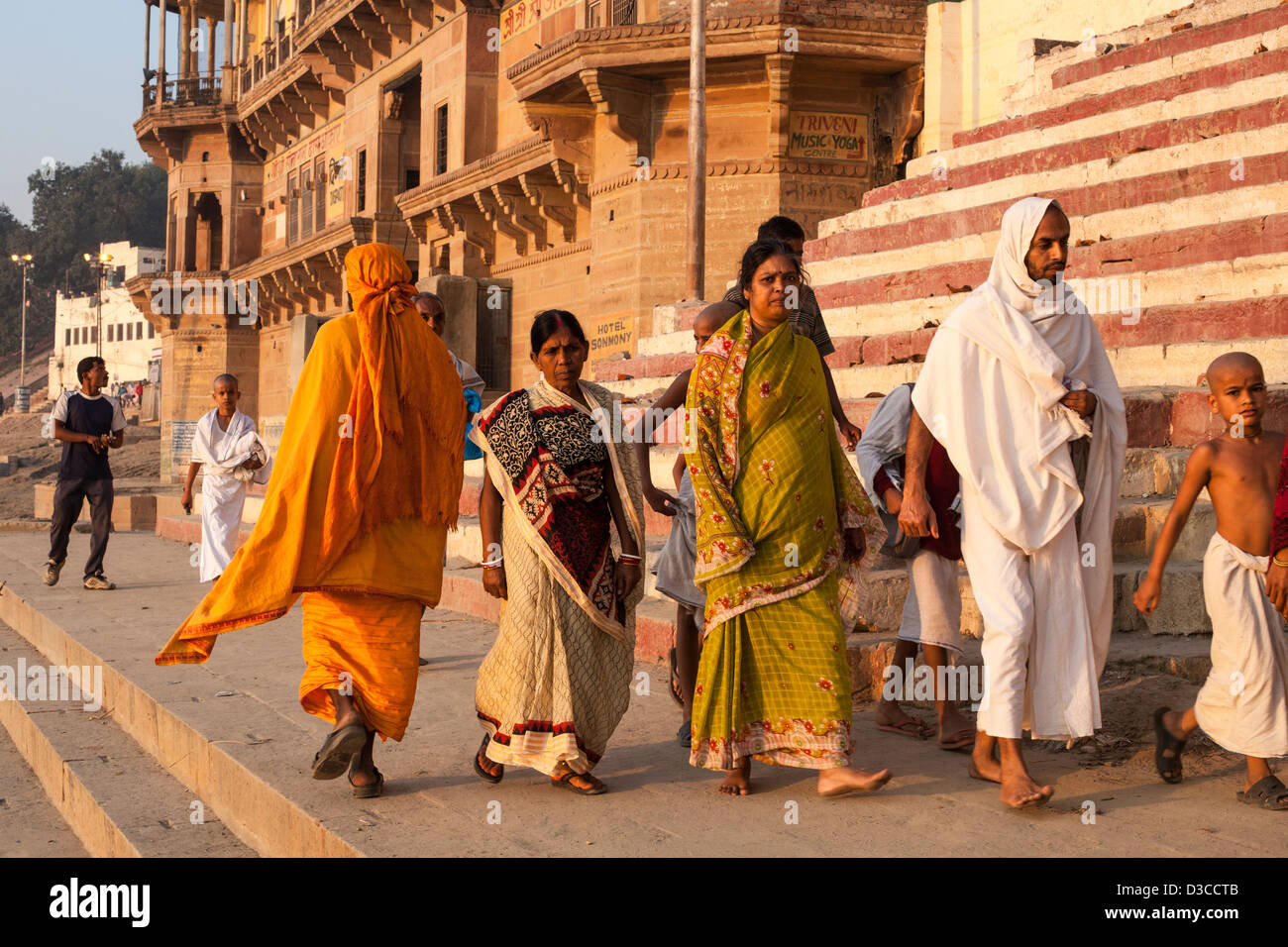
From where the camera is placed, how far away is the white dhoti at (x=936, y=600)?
438cm

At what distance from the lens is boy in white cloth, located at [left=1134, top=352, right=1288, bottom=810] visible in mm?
3682

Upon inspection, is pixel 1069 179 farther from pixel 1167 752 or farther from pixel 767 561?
pixel 767 561

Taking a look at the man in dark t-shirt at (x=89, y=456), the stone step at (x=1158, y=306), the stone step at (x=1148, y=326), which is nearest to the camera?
the stone step at (x=1148, y=326)

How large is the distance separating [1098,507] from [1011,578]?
1.29ft

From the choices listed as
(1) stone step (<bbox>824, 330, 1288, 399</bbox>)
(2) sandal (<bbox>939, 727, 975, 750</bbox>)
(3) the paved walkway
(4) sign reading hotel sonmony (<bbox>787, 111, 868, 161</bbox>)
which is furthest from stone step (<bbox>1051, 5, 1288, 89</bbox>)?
(2) sandal (<bbox>939, 727, 975, 750</bbox>)

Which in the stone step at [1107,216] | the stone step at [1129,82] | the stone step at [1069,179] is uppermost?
the stone step at [1129,82]

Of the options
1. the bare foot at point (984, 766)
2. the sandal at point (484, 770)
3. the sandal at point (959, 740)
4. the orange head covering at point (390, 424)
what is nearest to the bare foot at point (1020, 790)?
the bare foot at point (984, 766)

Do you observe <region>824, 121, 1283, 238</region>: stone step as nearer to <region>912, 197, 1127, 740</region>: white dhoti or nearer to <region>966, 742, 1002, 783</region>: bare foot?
<region>912, 197, 1127, 740</region>: white dhoti

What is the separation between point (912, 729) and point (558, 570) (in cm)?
145

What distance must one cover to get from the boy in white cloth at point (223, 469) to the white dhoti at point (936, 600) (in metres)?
5.67

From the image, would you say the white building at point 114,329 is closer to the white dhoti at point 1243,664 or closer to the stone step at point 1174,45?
the stone step at point 1174,45

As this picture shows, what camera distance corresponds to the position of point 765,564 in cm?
379

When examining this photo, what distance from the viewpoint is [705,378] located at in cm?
389

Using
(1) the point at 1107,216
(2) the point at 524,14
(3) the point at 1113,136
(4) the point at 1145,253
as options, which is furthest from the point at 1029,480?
(2) the point at 524,14
